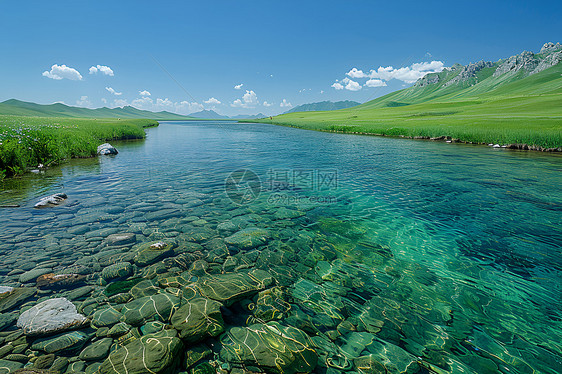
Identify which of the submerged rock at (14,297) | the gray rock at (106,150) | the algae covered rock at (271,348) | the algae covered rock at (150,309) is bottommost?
the algae covered rock at (271,348)

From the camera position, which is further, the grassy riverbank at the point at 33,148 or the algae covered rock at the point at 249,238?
the grassy riverbank at the point at 33,148

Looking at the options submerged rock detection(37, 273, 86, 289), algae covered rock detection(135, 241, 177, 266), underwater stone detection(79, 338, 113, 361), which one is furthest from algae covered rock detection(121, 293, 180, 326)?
submerged rock detection(37, 273, 86, 289)

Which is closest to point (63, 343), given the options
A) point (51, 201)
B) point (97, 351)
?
point (97, 351)

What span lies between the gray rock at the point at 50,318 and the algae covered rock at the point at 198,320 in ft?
6.53

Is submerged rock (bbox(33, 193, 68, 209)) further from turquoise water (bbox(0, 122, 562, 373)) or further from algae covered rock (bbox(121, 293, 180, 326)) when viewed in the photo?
algae covered rock (bbox(121, 293, 180, 326))

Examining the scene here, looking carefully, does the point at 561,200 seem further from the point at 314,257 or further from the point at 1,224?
the point at 1,224

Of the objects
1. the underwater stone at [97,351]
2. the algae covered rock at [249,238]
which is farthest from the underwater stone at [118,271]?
the algae covered rock at [249,238]

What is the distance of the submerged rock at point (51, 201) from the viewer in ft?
36.0

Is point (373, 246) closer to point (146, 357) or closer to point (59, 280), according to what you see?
point (146, 357)

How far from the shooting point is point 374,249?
28.0 feet

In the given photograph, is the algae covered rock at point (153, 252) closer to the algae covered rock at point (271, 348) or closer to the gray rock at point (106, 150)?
the algae covered rock at point (271, 348)

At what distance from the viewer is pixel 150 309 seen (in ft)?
17.2

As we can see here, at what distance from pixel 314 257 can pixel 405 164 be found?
19.7 meters

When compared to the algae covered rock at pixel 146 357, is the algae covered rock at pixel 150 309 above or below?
below
